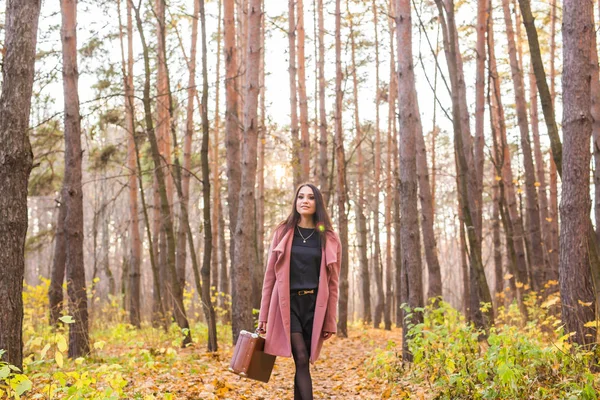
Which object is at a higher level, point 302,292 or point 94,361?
point 302,292

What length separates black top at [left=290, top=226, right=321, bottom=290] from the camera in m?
5.05

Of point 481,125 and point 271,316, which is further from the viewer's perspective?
point 481,125

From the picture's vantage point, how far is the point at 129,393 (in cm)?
556

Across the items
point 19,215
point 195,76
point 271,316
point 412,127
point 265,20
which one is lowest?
point 271,316

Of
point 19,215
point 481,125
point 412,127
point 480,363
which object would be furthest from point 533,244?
point 19,215

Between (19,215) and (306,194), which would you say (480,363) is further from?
(19,215)

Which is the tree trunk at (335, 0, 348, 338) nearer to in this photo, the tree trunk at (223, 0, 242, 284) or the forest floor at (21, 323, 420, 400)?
the tree trunk at (223, 0, 242, 284)

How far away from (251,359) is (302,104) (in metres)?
10.0

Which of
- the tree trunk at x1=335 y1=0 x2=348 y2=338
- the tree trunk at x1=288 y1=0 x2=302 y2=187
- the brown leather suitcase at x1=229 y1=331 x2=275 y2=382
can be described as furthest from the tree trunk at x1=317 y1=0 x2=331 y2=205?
the brown leather suitcase at x1=229 y1=331 x2=275 y2=382

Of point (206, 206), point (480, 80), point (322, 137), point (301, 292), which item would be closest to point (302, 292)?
point (301, 292)

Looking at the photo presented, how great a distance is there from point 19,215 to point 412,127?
481 centimetres

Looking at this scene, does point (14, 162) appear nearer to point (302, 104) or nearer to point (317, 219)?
point (317, 219)

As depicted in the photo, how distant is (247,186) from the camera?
28.9 ft

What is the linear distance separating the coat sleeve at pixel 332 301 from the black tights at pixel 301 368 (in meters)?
0.24
